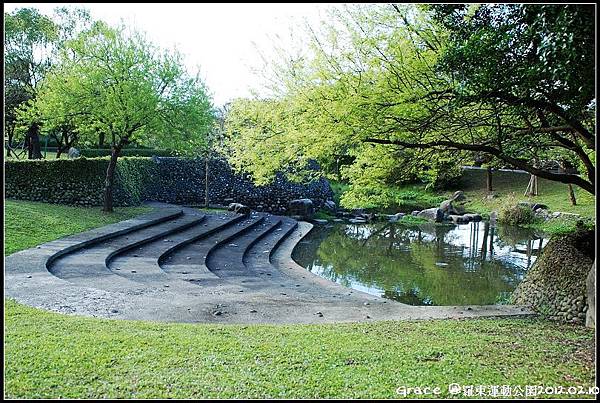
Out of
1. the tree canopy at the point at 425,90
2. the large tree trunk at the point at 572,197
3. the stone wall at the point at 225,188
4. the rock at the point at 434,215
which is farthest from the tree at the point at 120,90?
the large tree trunk at the point at 572,197

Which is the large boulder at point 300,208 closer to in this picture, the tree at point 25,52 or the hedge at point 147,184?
the hedge at point 147,184

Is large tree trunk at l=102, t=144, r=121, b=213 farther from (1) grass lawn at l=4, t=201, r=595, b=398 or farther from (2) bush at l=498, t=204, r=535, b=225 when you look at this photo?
(2) bush at l=498, t=204, r=535, b=225

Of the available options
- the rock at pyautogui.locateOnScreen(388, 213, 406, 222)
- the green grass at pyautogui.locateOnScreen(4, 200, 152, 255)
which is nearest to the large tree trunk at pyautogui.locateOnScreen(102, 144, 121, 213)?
the green grass at pyautogui.locateOnScreen(4, 200, 152, 255)

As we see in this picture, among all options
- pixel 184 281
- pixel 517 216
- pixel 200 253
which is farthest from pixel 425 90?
pixel 517 216

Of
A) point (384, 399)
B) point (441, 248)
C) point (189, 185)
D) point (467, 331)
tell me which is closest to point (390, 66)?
point (467, 331)

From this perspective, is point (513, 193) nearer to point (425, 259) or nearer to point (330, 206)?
point (330, 206)

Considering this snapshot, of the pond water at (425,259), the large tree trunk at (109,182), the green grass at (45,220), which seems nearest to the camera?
the pond water at (425,259)

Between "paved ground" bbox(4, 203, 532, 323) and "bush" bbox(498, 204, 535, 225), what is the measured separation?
11539mm

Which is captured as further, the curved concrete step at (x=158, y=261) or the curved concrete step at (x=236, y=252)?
the curved concrete step at (x=236, y=252)

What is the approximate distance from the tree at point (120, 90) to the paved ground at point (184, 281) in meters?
3.19

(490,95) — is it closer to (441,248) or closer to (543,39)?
(543,39)

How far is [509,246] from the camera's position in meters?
19.0

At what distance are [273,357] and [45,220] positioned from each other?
1229 centimetres

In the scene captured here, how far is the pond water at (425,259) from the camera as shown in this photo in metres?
12.1
